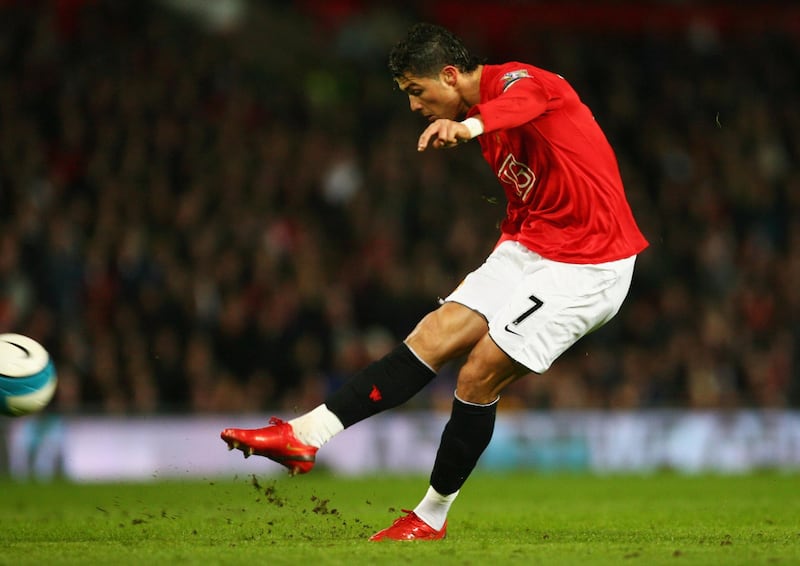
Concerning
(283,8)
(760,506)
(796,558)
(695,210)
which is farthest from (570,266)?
(283,8)

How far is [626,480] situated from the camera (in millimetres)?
12805

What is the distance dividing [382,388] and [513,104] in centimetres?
153

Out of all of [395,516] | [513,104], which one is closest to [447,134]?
[513,104]

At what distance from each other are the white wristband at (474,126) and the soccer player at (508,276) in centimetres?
47

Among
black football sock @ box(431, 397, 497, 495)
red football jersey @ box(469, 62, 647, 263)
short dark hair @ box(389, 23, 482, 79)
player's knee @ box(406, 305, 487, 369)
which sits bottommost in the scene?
black football sock @ box(431, 397, 497, 495)

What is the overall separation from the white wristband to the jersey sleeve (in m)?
0.03

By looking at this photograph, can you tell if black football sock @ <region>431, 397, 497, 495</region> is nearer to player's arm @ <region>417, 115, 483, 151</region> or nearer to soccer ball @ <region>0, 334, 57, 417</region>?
player's arm @ <region>417, 115, 483, 151</region>

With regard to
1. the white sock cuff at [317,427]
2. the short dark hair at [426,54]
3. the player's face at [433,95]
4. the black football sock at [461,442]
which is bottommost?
the black football sock at [461,442]

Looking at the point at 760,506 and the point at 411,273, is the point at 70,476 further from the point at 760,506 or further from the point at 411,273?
the point at 760,506

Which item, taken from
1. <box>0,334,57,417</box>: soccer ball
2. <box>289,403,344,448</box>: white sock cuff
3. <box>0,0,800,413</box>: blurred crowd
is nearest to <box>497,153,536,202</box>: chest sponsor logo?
<box>289,403,344,448</box>: white sock cuff

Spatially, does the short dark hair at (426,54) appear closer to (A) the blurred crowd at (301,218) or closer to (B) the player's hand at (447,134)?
(B) the player's hand at (447,134)

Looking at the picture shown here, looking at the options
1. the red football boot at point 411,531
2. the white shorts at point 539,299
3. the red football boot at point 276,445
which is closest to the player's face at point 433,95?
the white shorts at point 539,299

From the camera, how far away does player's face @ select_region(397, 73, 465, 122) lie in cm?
633

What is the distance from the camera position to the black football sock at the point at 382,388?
20.7ft
